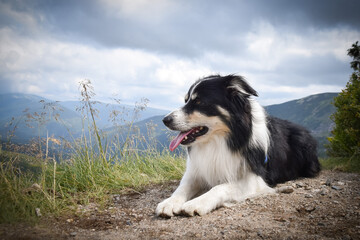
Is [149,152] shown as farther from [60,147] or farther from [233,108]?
[233,108]

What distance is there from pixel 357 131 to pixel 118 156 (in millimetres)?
5314

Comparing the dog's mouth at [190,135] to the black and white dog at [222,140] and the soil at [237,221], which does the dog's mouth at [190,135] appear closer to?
the black and white dog at [222,140]

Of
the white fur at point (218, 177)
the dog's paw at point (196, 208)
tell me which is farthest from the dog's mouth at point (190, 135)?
the dog's paw at point (196, 208)

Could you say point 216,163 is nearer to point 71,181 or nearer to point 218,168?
point 218,168

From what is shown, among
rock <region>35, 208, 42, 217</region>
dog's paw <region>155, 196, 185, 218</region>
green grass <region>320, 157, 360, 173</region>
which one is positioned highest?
rock <region>35, 208, 42, 217</region>

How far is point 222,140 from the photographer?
3639 millimetres

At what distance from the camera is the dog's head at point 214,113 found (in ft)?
11.5

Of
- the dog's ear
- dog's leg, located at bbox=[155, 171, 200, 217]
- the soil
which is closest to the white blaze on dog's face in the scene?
the dog's ear

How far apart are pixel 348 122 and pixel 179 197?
16.3ft

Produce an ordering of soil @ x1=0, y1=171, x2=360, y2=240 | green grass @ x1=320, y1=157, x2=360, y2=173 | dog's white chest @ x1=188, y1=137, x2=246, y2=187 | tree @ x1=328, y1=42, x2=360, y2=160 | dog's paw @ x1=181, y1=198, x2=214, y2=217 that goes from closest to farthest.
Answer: soil @ x1=0, y1=171, x2=360, y2=240
dog's paw @ x1=181, y1=198, x2=214, y2=217
dog's white chest @ x1=188, y1=137, x2=246, y2=187
green grass @ x1=320, y1=157, x2=360, y2=173
tree @ x1=328, y1=42, x2=360, y2=160

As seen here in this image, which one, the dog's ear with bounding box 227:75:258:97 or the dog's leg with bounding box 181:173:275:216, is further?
the dog's ear with bounding box 227:75:258:97

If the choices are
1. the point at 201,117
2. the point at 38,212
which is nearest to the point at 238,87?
the point at 201,117

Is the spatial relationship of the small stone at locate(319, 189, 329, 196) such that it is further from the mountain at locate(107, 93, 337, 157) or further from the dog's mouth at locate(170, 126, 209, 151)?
the mountain at locate(107, 93, 337, 157)

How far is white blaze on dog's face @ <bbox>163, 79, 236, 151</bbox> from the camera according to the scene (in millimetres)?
3504
